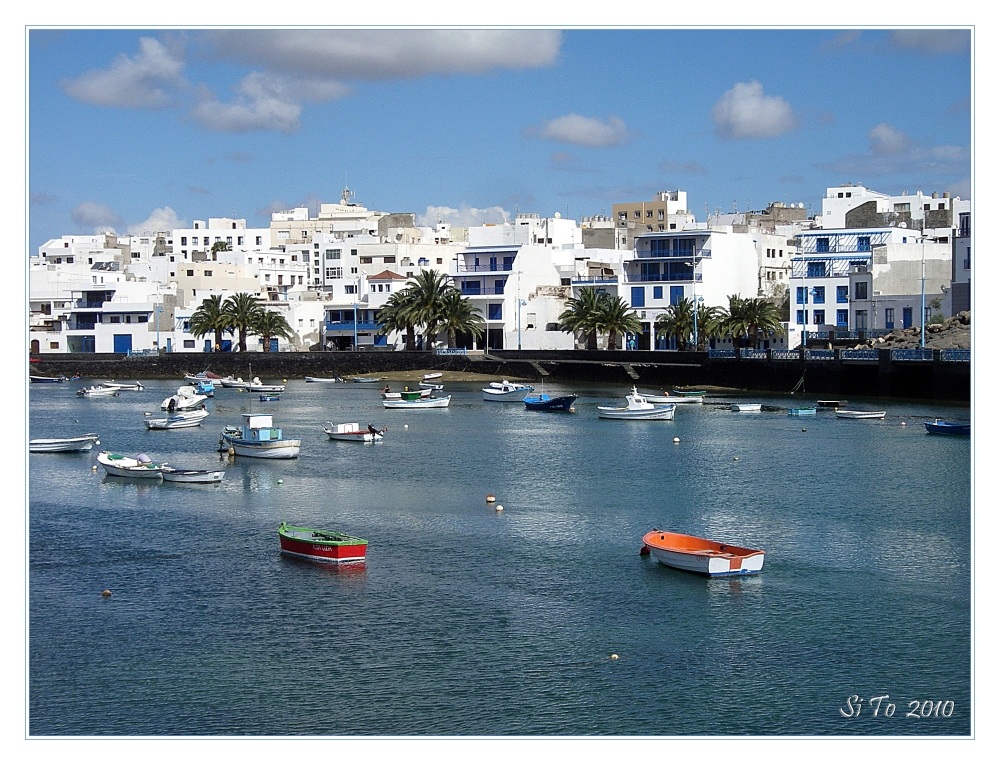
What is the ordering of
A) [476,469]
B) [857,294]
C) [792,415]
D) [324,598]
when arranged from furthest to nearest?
1. [857,294]
2. [792,415]
3. [476,469]
4. [324,598]

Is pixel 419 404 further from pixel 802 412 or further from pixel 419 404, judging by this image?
pixel 802 412

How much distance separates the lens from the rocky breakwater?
79250 mm

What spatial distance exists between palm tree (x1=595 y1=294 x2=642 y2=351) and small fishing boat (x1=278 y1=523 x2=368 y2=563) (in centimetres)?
7435

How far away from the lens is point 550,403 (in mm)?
79625

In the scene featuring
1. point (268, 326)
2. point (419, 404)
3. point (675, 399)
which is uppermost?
point (268, 326)

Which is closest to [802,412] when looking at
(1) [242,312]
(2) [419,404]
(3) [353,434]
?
(2) [419,404]

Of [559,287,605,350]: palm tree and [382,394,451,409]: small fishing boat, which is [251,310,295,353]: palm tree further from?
[382,394,451,409]: small fishing boat

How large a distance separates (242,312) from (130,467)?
241 feet

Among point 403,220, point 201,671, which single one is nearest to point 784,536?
point 201,671

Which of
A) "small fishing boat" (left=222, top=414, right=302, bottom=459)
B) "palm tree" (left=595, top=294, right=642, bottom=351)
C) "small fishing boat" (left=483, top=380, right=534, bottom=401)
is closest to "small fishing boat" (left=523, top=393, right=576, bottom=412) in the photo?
"small fishing boat" (left=483, top=380, right=534, bottom=401)

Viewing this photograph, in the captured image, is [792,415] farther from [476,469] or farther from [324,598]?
[324,598]

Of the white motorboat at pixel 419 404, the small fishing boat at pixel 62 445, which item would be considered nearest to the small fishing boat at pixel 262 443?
the small fishing boat at pixel 62 445
